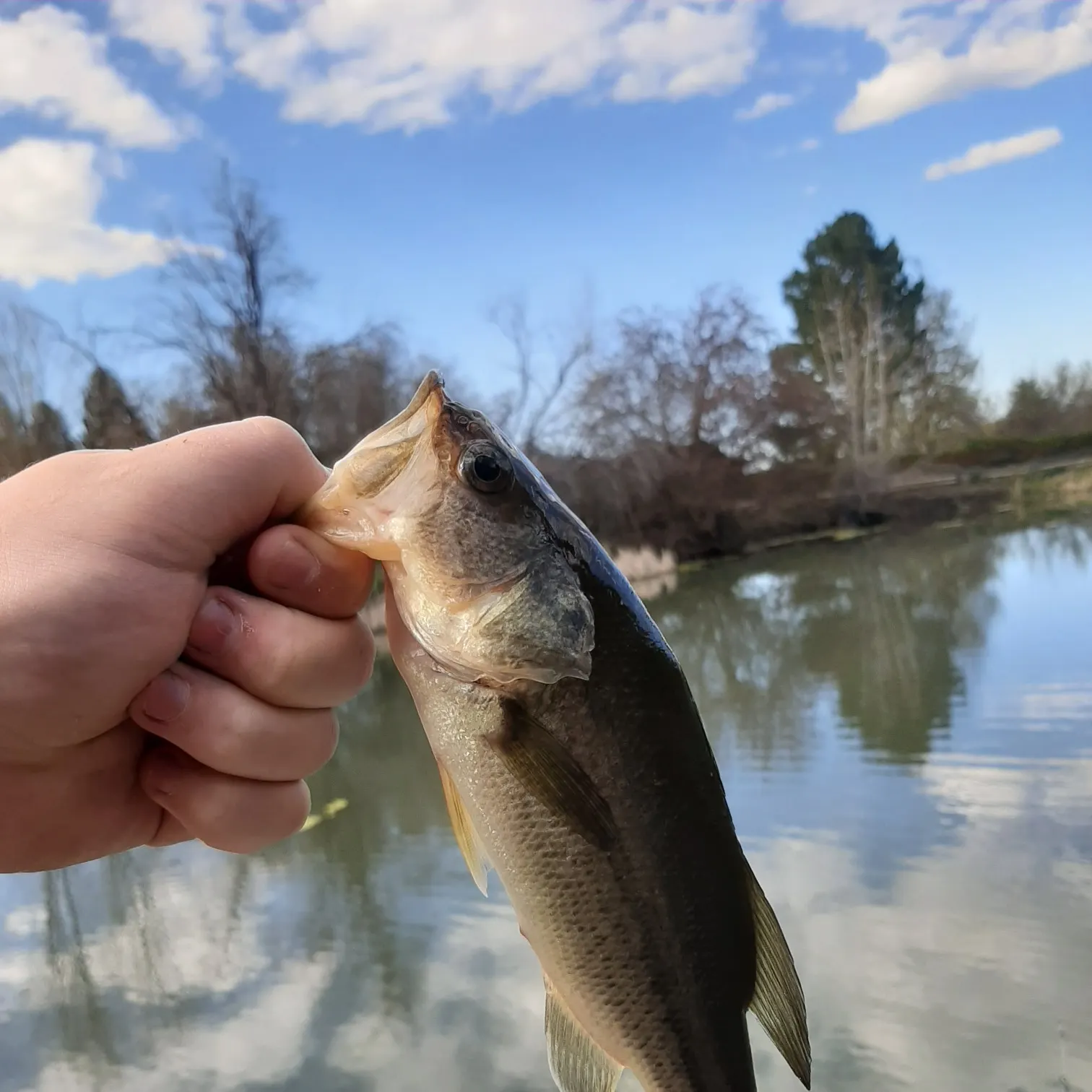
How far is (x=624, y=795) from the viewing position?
4.91ft

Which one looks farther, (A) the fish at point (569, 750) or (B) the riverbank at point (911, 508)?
(B) the riverbank at point (911, 508)

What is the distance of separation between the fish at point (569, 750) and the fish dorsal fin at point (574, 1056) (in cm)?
4

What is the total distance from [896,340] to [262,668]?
46.9 m

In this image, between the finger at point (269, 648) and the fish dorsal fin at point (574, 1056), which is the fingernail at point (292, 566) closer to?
the finger at point (269, 648)

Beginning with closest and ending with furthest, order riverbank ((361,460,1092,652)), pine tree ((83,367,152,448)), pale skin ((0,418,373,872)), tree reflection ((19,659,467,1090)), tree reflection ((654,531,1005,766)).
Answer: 1. pale skin ((0,418,373,872))
2. tree reflection ((19,659,467,1090))
3. tree reflection ((654,531,1005,766))
4. pine tree ((83,367,152,448))
5. riverbank ((361,460,1092,652))

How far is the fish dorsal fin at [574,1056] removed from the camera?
1.60 m

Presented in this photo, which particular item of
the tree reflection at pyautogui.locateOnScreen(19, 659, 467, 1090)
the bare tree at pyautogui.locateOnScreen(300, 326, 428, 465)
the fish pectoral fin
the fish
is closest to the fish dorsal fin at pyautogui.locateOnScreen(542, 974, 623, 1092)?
the fish

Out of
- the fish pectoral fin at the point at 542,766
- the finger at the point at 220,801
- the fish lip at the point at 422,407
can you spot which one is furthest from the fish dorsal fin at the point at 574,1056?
the fish lip at the point at 422,407

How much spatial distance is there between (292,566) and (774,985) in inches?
43.8

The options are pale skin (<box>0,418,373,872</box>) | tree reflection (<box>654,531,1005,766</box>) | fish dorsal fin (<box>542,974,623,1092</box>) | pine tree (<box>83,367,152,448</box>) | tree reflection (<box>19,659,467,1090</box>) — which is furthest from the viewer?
pine tree (<box>83,367,152,448</box>)

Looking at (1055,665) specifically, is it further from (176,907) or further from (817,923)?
(176,907)

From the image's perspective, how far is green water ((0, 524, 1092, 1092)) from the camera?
414 centimetres

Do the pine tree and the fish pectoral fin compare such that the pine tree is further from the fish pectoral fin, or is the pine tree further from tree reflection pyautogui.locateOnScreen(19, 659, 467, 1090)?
the fish pectoral fin

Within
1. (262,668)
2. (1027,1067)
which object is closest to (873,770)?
(1027,1067)
